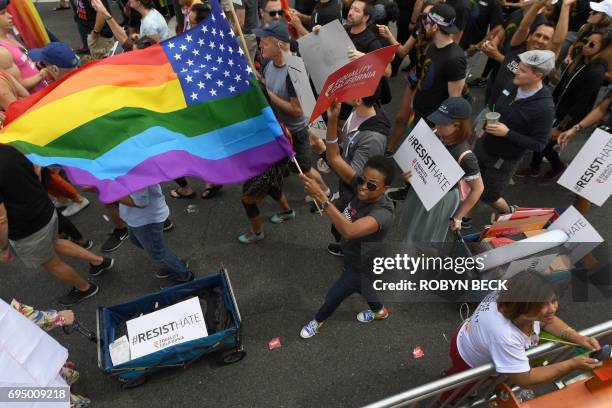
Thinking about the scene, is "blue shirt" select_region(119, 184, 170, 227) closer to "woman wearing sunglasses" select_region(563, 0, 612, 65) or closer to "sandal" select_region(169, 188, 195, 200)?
"sandal" select_region(169, 188, 195, 200)

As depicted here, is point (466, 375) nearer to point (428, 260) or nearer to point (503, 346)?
point (503, 346)

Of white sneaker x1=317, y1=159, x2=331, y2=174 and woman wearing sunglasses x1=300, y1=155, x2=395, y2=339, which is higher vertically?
woman wearing sunglasses x1=300, y1=155, x2=395, y2=339

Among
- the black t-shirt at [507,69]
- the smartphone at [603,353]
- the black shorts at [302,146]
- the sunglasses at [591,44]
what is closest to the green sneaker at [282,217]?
the black shorts at [302,146]

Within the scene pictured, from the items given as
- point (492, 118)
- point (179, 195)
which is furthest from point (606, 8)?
point (179, 195)

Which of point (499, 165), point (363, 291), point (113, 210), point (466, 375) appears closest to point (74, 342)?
point (113, 210)

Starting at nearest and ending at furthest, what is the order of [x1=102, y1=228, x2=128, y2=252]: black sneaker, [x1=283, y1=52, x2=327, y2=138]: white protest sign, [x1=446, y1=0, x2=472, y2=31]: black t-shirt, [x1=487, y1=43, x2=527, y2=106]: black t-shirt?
[x1=283, y1=52, x2=327, y2=138]: white protest sign
[x1=487, y1=43, x2=527, y2=106]: black t-shirt
[x1=102, y1=228, x2=128, y2=252]: black sneaker
[x1=446, y1=0, x2=472, y2=31]: black t-shirt

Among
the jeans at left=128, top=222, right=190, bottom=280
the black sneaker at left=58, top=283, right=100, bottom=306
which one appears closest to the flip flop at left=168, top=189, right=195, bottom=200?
the jeans at left=128, top=222, right=190, bottom=280

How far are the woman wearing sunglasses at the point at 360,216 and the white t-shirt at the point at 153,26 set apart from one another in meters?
3.95

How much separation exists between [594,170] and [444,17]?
221cm

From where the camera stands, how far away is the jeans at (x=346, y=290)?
11.3 ft

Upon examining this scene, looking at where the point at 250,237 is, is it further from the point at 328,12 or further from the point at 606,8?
the point at 606,8

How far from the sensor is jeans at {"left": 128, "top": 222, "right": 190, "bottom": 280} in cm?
369

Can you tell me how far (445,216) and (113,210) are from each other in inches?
152

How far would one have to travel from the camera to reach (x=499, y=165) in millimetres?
4223
